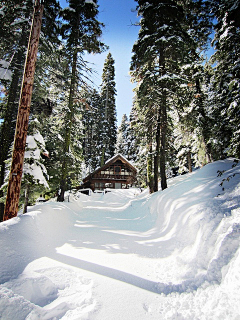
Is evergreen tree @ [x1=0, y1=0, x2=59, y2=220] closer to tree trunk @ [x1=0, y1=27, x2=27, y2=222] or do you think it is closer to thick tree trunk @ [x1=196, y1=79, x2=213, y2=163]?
tree trunk @ [x1=0, y1=27, x2=27, y2=222]

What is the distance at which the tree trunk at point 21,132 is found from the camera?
5.24 metres

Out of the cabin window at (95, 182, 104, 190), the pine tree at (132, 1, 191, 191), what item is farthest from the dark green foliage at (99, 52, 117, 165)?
the pine tree at (132, 1, 191, 191)

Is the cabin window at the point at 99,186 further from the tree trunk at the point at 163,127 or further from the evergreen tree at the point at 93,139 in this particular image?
the tree trunk at the point at 163,127

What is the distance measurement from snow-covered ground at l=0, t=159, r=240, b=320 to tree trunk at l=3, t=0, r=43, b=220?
81 centimetres

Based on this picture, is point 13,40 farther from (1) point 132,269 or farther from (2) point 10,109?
(1) point 132,269

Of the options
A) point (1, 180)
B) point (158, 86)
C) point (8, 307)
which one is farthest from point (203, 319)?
point (158, 86)

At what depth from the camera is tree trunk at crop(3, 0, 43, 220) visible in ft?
17.2

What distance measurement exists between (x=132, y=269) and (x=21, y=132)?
5.28m

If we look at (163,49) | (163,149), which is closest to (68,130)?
(163,149)

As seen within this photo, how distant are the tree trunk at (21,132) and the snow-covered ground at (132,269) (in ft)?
2.66

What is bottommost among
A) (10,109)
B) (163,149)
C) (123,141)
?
(163,149)

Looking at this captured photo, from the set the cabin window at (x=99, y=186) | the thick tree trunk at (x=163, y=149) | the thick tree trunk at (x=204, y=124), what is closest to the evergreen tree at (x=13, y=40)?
the thick tree trunk at (x=163, y=149)

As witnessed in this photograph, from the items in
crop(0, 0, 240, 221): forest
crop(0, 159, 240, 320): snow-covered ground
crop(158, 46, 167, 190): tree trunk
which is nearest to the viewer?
crop(0, 159, 240, 320): snow-covered ground

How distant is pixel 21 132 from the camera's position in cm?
545
